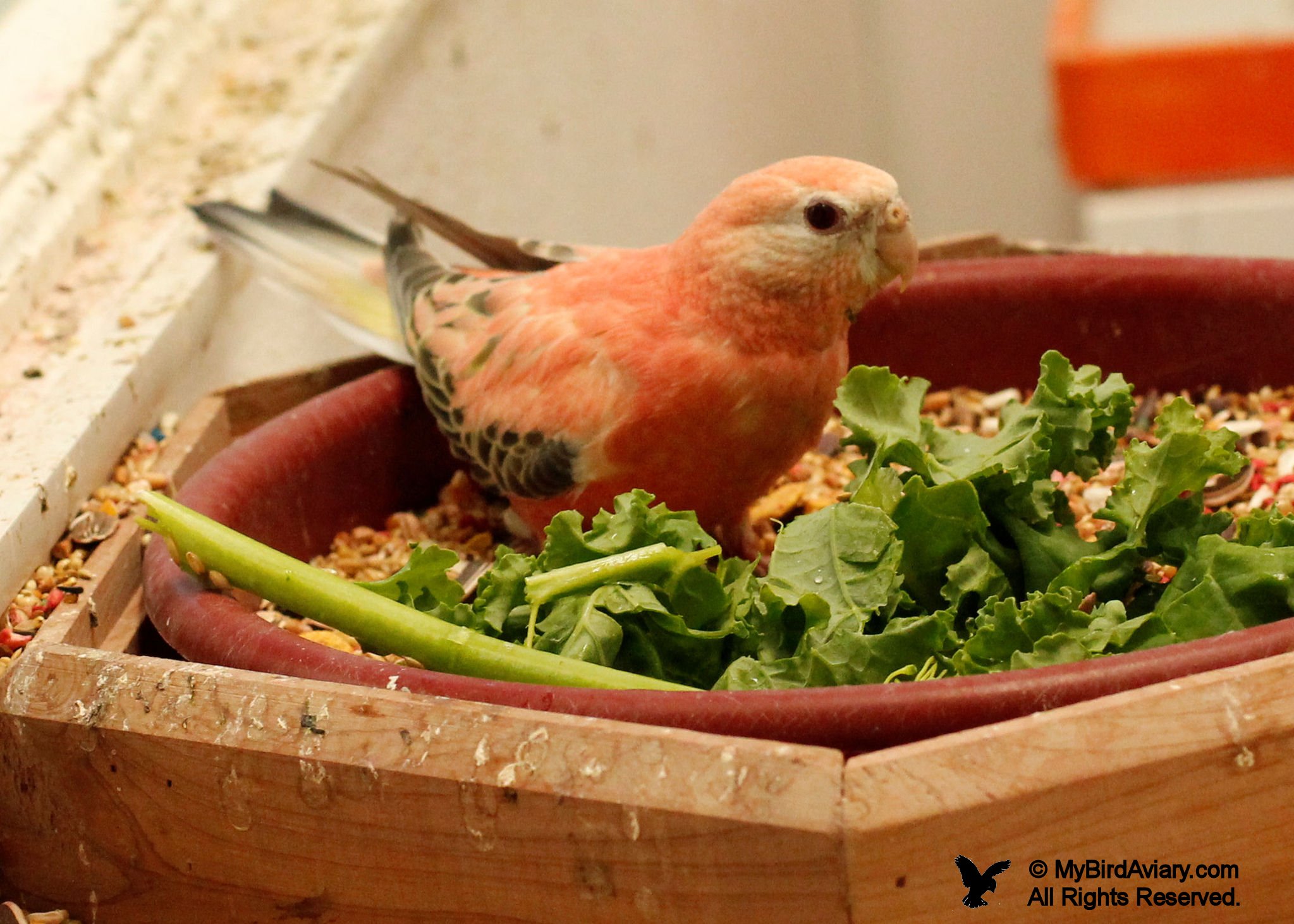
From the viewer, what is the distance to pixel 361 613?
1.08m

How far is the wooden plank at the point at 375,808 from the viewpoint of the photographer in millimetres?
855

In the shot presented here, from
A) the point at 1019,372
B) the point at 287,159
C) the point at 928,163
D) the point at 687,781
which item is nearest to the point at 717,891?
the point at 687,781

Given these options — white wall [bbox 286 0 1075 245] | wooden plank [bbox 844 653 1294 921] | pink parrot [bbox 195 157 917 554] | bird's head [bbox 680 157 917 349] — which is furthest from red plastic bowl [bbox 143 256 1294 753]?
white wall [bbox 286 0 1075 245]

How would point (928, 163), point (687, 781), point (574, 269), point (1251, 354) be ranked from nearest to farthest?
point (687, 781) < point (574, 269) < point (1251, 354) < point (928, 163)

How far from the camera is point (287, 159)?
1.96 meters

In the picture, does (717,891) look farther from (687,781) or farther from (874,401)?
(874,401)

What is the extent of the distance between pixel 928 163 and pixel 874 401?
2555 millimetres

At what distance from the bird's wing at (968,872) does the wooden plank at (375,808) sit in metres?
0.07

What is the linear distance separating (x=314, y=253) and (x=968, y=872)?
1.17 metres

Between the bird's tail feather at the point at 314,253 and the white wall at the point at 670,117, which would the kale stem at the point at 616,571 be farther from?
the white wall at the point at 670,117

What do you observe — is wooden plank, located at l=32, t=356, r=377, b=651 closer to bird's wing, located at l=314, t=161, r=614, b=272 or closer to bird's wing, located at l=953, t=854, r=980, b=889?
bird's wing, located at l=314, t=161, r=614, b=272

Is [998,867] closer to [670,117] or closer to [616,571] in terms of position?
[616,571]

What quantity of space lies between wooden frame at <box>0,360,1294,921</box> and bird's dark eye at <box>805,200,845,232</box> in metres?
0.51

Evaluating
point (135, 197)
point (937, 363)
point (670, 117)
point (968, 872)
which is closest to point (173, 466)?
point (135, 197)
